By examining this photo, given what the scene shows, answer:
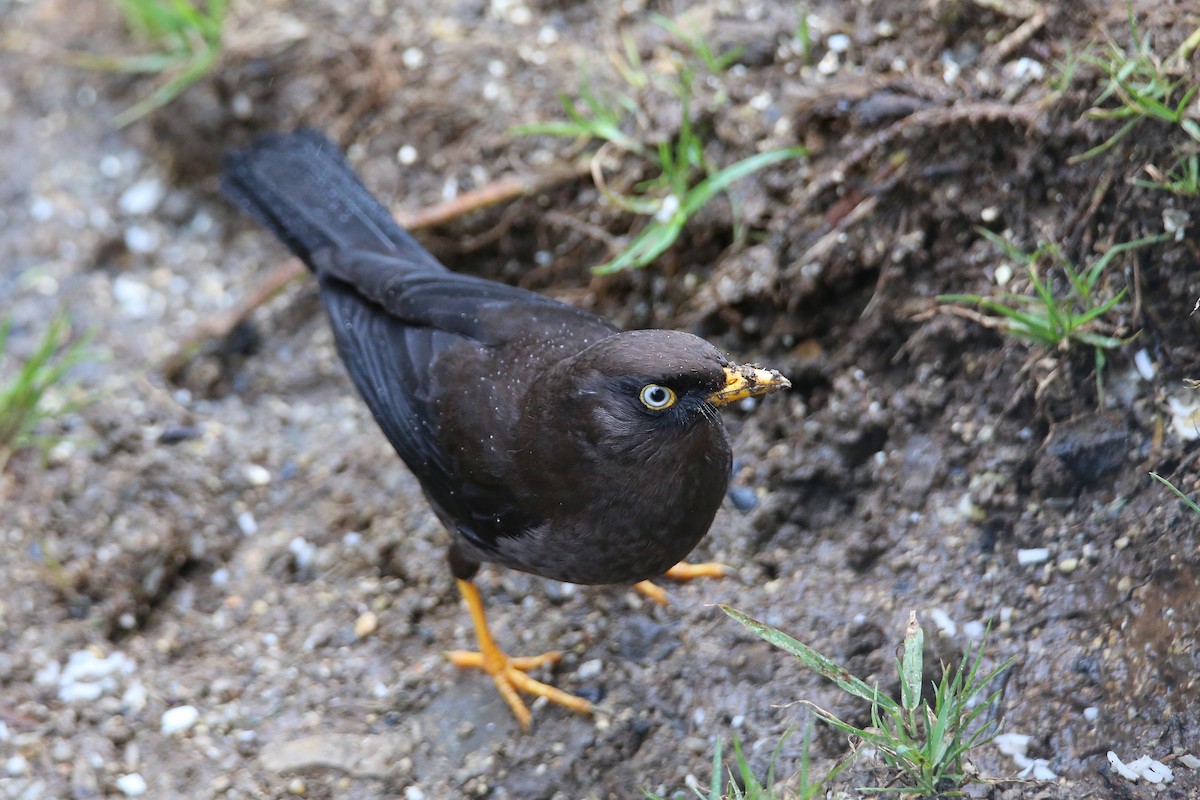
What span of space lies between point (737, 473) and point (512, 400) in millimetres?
1029

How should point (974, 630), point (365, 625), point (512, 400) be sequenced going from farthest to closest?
point (365, 625) < point (512, 400) < point (974, 630)

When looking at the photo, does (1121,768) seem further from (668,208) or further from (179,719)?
(179,719)

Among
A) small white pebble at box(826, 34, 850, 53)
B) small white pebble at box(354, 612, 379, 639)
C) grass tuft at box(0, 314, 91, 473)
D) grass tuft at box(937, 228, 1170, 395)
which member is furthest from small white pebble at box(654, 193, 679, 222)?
grass tuft at box(0, 314, 91, 473)

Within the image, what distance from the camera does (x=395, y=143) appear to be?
5414 millimetres

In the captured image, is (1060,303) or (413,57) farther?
(413,57)

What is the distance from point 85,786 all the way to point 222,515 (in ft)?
3.94

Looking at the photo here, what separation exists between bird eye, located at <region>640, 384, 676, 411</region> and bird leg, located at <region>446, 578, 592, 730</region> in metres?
1.15

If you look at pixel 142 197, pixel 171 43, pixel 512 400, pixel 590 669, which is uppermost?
pixel 171 43

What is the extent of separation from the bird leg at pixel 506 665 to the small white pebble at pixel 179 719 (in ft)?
2.95

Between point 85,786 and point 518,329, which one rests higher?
point 518,329

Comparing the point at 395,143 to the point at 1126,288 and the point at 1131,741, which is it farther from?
the point at 1131,741

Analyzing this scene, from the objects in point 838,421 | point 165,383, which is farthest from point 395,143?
point 838,421

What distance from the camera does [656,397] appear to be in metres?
3.21

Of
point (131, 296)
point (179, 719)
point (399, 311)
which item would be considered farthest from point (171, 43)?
point (179, 719)
